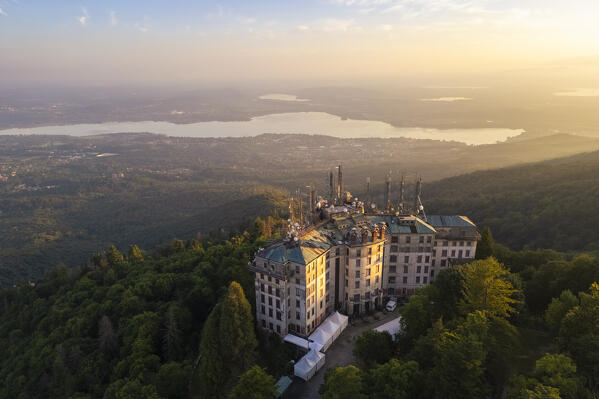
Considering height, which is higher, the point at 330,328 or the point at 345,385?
the point at 345,385

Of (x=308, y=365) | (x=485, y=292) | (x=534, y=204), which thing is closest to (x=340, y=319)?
(x=308, y=365)

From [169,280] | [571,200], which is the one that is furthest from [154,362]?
[571,200]

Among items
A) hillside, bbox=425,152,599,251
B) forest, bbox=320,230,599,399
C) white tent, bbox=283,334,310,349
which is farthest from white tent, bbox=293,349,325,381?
hillside, bbox=425,152,599,251

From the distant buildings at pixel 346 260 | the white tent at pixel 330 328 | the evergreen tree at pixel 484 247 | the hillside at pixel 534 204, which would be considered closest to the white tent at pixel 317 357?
the white tent at pixel 330 328

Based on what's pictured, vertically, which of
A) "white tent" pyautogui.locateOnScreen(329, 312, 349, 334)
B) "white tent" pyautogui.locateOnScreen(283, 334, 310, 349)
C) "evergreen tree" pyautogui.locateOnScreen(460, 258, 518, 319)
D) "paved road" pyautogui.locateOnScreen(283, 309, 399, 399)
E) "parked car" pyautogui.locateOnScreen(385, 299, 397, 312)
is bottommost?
"paved road" pyautogui.locateOnScreen(283, 309, 399, 399)

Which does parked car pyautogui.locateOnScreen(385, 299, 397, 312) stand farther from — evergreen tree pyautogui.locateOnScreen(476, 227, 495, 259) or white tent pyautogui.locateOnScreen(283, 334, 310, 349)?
evergreen tree pyautogui.locateOnScreen(476, 227, 495, 259)

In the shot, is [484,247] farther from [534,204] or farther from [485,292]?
[534,204]
